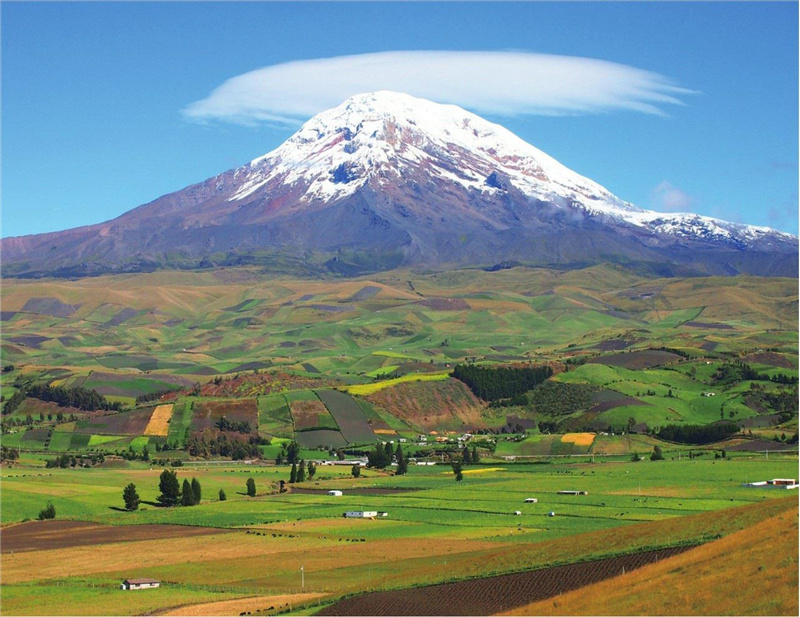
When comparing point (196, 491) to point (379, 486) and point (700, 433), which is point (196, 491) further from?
point (700, 433)

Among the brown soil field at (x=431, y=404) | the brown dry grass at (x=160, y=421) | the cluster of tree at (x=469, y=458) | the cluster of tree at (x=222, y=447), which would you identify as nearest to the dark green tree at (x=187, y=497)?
the cluster of tree at (x=469, y=458)

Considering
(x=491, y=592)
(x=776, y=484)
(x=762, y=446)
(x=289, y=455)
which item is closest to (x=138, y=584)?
(x=491, y=592)

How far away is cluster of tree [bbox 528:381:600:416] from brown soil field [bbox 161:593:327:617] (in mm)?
123977

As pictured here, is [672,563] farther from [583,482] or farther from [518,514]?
[583,482]

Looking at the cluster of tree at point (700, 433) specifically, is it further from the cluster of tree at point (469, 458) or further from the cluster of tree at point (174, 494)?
the cluster of tree at point (174, 494)

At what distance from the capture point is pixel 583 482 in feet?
387

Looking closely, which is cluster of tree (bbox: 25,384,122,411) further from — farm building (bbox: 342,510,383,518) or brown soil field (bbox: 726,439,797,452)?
farm building (bbox: 342,510,383,518)

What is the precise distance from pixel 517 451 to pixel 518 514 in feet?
206

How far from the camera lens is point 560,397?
7495 inches

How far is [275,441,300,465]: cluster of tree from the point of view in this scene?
505 feet

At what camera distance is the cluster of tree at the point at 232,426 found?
172m

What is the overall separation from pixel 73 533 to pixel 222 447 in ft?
228

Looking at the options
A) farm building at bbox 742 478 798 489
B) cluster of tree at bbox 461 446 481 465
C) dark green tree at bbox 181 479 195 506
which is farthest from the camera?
cluster of tree at bbox 461 446 481 465

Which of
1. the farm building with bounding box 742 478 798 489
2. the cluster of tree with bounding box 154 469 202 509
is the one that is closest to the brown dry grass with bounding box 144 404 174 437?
the cluster of tree with bounding box 154 469 202 509
